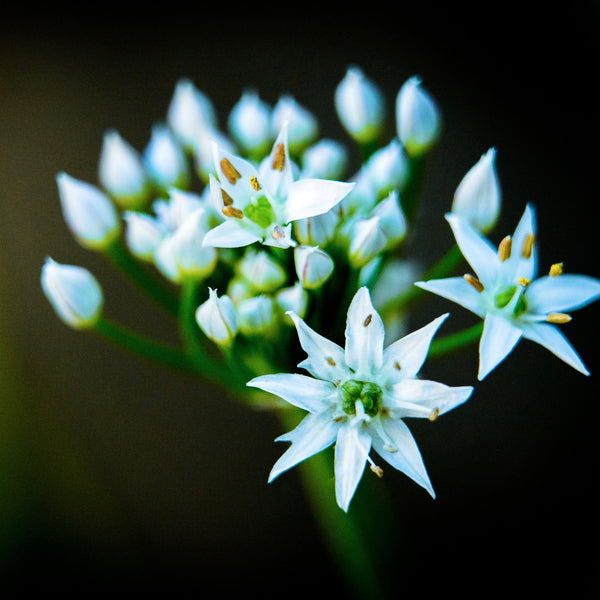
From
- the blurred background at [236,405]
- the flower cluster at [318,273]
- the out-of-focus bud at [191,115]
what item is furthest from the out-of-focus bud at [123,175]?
the blurred background at [236,405]

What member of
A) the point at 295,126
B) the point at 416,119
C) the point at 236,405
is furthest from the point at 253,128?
the point at 236,405

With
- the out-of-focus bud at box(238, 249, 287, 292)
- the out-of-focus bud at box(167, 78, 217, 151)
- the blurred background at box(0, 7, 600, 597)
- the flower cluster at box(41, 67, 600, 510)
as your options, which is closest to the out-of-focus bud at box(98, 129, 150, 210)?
the flower cluster at box(41, 67, 600, 510)

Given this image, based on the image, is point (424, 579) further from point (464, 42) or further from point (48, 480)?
point (464, 42)

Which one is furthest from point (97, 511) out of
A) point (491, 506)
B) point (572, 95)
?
point (572, 95)

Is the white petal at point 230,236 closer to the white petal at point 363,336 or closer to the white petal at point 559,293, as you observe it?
the white petal at point 363,336

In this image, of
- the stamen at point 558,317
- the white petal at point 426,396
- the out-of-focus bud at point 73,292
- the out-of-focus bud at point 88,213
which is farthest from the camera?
the out-of-focus bud at point 88,213

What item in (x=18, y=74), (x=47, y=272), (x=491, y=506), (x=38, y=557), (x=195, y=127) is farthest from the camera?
(x=18, y=74)
